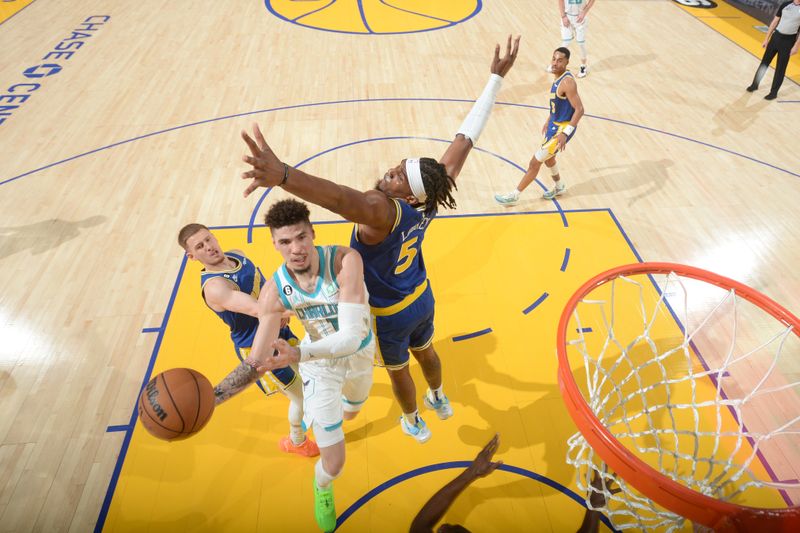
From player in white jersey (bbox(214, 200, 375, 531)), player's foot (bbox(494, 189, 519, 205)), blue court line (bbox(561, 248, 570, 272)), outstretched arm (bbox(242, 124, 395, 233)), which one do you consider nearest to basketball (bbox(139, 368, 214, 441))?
player in white jersey (bbox(214, 200, 375, 531))

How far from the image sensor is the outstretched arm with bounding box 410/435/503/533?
2.87 m

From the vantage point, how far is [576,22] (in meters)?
8.92

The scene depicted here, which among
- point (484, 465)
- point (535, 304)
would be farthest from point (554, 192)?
point (484, 465)

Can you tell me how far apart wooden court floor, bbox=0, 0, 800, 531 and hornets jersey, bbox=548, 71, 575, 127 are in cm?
91

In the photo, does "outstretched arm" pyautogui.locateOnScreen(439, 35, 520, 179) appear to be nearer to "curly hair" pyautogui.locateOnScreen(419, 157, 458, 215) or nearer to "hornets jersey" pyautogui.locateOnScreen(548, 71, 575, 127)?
"curly hair" pyautogui.locateOnScreen(419, 157, 458, 215)

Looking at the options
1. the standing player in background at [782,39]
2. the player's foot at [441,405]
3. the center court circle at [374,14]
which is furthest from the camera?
the center court circle at [374,14]

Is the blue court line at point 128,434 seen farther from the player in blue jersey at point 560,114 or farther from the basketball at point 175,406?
the player in blue jersey at point 560,114

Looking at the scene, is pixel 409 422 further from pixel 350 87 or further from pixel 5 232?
pixel 350 87

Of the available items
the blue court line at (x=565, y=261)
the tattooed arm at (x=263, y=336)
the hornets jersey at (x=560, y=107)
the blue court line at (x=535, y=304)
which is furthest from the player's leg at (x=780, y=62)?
the tattooed arm at (x=263, y=336)

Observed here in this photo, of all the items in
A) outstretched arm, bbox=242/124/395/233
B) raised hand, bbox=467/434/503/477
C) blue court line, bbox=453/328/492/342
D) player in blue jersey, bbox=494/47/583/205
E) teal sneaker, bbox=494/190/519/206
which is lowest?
blue court line, bbox=453/328/492/342

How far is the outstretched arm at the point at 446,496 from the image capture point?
287cm

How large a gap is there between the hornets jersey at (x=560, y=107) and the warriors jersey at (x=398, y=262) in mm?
3263

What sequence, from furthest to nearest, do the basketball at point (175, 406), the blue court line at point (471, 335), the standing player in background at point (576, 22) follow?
the standing player in background at point (576, 22) → the blue court line at point (471, 335) → the basketball at point (175, 406)

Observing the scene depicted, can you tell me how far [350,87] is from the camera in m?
8.39
